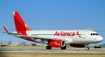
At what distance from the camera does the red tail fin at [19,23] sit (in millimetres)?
63369

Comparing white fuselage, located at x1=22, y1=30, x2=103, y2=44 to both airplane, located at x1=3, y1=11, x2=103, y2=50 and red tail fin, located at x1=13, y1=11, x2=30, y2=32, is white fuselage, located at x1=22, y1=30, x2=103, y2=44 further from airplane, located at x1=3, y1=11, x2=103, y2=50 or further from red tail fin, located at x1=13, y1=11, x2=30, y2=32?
red tail fin, located at x1=13, y1=11, x2=30, y2=32

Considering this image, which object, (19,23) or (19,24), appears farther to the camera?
(19,23)

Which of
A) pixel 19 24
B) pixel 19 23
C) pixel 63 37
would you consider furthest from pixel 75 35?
pixel 19 23

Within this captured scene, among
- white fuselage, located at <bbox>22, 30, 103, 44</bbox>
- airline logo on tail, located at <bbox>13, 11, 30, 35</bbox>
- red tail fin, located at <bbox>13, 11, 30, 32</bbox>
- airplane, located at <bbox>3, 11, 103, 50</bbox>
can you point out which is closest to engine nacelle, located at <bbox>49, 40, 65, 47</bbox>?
airplane, located at <bbox>3, 11, 103, 50</bbox>

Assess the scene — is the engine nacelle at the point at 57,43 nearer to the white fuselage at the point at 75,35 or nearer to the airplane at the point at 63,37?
the airplane at the point at 63,37

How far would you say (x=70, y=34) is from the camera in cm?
5225

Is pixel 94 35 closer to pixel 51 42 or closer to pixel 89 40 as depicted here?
pixel 89 40

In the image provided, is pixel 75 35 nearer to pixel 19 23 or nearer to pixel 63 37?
pixel 63 37

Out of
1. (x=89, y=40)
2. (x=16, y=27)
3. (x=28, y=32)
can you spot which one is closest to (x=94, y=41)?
(x=89, y=40)

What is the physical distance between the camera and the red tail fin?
208 ft

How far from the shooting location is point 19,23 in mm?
64688

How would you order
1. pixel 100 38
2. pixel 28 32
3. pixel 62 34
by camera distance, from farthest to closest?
pixel 28 32
pixel 62 34
pixel 100 38

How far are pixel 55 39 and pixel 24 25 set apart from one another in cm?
1327

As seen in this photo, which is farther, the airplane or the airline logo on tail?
the airline logo on tail
